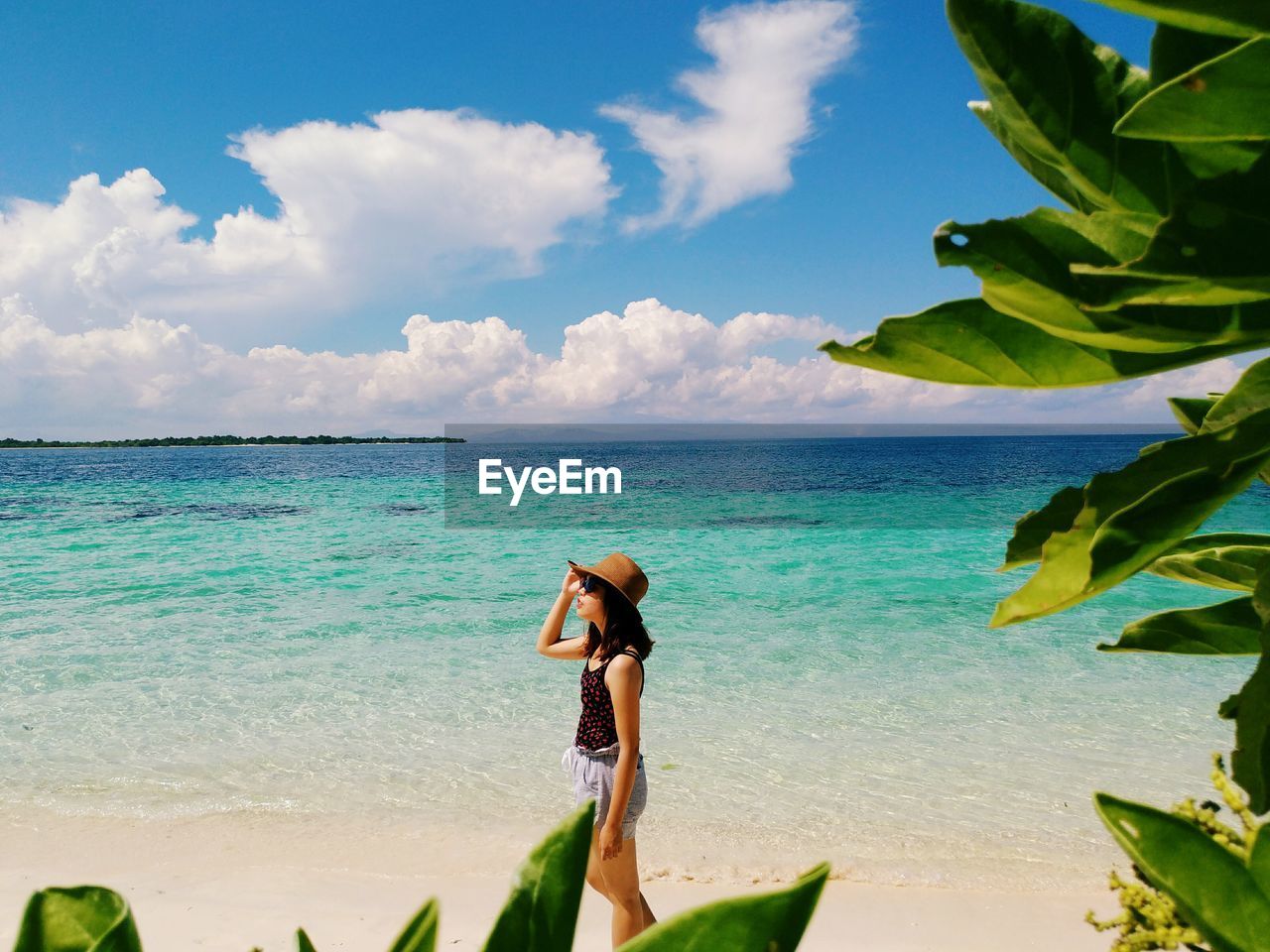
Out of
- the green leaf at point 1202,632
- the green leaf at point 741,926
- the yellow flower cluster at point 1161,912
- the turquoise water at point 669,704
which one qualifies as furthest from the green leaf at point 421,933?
the turquoise water at point 669,704

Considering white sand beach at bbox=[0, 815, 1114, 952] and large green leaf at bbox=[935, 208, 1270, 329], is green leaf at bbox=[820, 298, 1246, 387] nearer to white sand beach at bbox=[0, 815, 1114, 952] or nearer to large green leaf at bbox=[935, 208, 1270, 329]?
large green leaf at bbox=[935, 208, 1270, 329]

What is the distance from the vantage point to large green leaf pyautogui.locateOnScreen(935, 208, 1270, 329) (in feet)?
1.09

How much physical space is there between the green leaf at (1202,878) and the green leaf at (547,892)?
190mm

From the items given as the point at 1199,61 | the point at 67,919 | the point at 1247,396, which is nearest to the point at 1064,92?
the point at 1199,61

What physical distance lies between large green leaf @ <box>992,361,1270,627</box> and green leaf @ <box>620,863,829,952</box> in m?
0.15

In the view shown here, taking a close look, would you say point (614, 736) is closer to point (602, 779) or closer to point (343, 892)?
point (602, 779)

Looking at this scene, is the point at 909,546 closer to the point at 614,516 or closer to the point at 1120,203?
the point at 614,516

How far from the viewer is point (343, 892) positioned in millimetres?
4629

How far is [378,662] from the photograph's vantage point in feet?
30.8

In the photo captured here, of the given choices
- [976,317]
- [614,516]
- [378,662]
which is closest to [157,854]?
[378,662]

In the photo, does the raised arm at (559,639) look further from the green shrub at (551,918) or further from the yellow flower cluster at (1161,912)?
the green shrub at (551,918)

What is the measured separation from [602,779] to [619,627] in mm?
613

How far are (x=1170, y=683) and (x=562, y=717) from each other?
601cm

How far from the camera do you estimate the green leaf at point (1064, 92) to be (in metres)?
0.37
